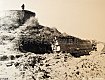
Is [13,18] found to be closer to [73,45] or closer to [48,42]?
[48,42]

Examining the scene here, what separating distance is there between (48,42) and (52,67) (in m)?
0.21

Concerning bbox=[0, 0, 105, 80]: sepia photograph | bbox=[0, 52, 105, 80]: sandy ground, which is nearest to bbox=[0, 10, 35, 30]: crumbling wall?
bbox=[0, 0, 105, 80]: sepia photograph

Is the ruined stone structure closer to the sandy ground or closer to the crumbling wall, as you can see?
the sandy ground

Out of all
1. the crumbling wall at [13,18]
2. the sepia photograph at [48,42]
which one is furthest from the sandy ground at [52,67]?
the crumbling wall at [13,18]

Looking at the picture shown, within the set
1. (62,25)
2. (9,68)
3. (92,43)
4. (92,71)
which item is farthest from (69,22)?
(9,68)

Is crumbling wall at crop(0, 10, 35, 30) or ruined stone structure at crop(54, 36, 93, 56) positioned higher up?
crumbling wall at crop(0, 10, 35, 30)

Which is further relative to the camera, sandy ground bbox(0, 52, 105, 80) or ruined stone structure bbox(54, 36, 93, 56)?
ruined stone structure bbox(54, 36, 93, 56)

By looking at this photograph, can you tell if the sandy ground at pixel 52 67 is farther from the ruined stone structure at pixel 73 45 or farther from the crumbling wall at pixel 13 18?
the crumbling wall at pixel 13 18

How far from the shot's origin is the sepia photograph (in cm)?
233

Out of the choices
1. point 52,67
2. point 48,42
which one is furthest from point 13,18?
point 52,67

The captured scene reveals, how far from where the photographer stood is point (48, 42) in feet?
7.84

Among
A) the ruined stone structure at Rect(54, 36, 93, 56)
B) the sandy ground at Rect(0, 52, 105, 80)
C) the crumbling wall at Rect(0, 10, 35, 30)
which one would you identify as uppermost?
the crumbling wall at Rect(0, 10, 35, 30)

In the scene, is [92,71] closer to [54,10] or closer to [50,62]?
[50,62]

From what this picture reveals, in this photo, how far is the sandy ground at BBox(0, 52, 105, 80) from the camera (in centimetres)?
230
